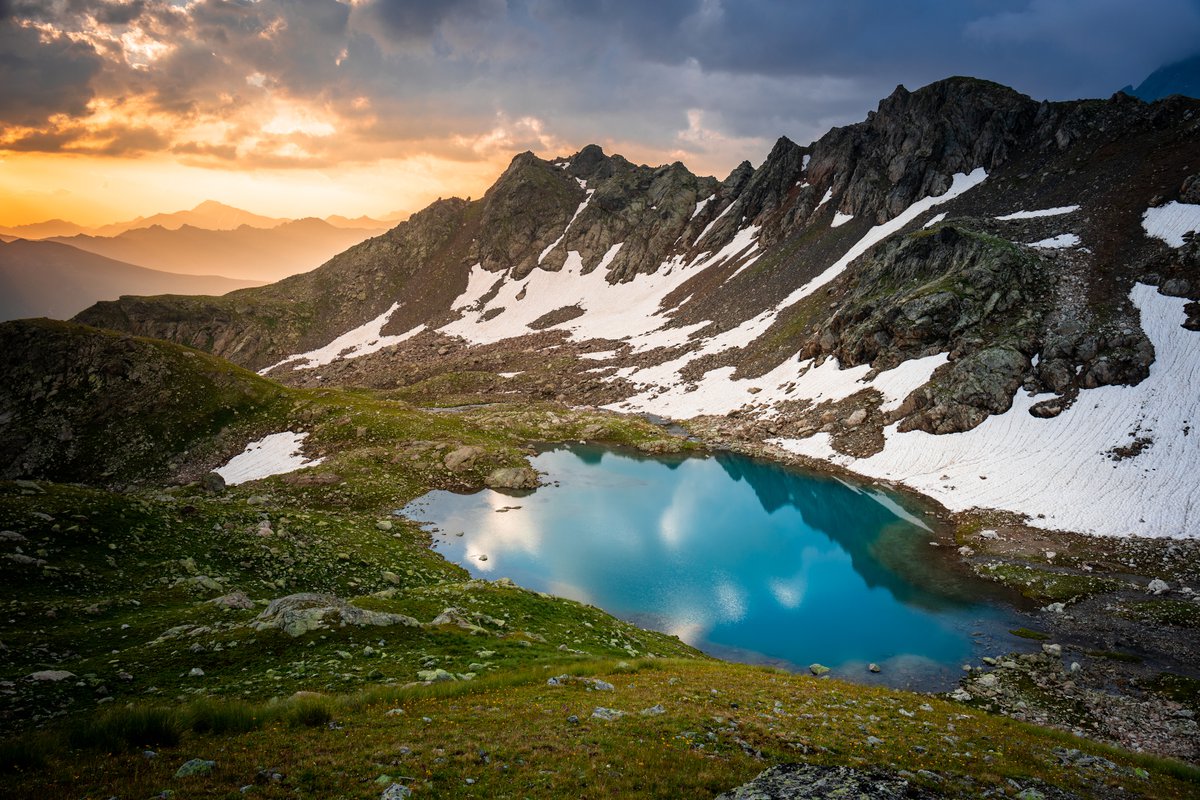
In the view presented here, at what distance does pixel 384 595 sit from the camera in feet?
83.5

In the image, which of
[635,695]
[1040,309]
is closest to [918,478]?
[1040,309]

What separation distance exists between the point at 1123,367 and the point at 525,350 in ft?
354

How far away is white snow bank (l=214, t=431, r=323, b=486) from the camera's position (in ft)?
179

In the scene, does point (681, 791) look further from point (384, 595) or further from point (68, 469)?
point (68, 469)

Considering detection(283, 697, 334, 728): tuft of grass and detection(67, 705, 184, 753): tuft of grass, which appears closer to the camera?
detection(67, 705, 184, 753): tuft of grass

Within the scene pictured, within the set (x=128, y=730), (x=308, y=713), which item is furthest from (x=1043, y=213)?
(x=128, y=730)

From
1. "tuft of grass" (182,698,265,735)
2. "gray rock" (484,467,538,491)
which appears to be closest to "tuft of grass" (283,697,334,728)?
"tuft of grass" (182,698,265,735)

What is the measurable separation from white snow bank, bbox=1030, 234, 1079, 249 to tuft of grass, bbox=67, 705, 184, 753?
94509mm

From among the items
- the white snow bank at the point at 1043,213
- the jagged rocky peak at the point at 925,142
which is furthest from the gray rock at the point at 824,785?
the jagged rocky peak at the point at 925,142

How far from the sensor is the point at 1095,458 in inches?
1866

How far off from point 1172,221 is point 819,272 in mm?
53676

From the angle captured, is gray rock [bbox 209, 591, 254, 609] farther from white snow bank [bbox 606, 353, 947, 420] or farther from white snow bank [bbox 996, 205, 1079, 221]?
white snow bank [bbox 996, 205, 1079, 221]

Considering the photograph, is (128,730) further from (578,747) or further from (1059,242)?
(1059,242)

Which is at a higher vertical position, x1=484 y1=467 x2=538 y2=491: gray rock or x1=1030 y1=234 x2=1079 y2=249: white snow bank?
x1=1030 y1=234 x2=1079 y2=249: white snow bank
